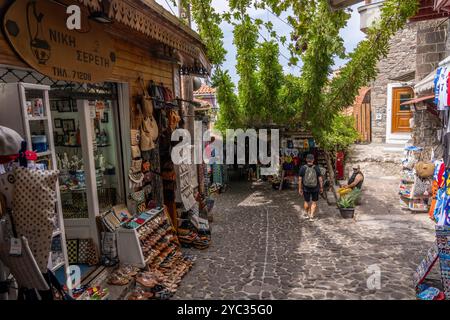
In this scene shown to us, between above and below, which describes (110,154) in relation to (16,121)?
below

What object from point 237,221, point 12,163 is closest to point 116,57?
point 12,163

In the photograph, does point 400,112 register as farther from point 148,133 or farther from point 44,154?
point 44,154

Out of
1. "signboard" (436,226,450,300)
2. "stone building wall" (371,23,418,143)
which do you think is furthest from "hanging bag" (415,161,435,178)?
"stone building wall" (371,23,418,143)

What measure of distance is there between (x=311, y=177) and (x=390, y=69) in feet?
35.6

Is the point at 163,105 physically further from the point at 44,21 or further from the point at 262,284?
the point at 262,284

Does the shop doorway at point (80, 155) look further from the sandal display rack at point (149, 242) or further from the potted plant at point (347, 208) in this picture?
the potted plant at point (347, 208)

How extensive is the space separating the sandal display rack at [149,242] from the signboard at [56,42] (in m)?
2.42

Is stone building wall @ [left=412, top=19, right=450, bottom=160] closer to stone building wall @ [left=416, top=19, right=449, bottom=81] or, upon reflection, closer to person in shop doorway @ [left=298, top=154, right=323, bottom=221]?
stone building wall @ [left=416, top=19, right=449, bottom=81]

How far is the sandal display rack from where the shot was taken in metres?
5.33

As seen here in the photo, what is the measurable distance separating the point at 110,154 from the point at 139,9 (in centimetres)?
253

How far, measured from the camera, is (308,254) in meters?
6.79

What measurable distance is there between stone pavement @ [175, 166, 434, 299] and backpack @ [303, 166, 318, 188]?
39.4 inches

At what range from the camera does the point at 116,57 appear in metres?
5.59

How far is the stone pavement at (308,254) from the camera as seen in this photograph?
5270mm
